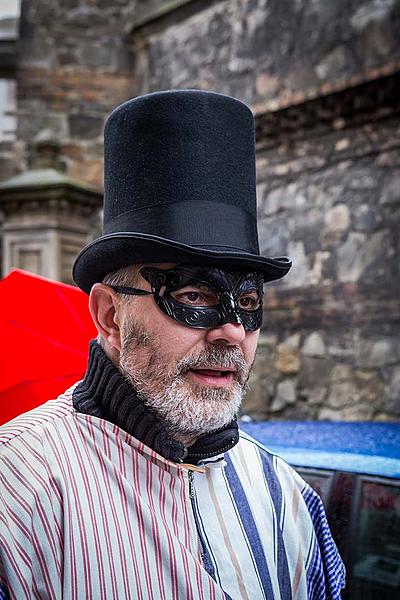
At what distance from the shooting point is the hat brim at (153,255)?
163 centimetres

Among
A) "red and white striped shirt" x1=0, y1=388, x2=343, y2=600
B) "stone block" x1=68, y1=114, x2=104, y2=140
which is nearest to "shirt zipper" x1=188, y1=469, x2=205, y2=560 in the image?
"red and white striped shirt" x1=0, y1=388, x2=343, y2=600

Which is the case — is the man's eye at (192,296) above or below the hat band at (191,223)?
below

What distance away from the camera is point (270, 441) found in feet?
10.0

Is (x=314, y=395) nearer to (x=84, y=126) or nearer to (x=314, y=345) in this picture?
(x=314, y=345)

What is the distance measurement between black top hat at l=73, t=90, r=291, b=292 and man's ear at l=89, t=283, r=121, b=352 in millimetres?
48

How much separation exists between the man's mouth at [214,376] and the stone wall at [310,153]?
170 inches

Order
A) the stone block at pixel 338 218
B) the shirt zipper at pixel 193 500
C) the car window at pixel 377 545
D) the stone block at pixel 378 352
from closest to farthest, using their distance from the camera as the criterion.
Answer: the shirt zipper at pixel 193 500 < the car window at pixel 377 545 < the stone block at pixel 378 352 < the stone block at pixel 338 218

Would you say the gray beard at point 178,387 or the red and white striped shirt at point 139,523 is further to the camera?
the gray beard at point 178,387

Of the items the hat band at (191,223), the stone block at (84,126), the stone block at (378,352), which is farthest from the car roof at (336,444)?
the stone block at (84,126)

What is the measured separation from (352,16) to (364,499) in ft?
16.2

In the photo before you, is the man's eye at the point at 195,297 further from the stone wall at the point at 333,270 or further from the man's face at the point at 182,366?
the stone wall at the point at 333,270

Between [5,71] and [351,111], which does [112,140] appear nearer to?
[351,111]

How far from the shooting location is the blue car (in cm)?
229

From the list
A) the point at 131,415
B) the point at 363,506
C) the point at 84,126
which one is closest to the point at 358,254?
the point at 84,126
